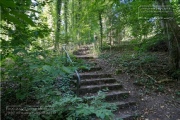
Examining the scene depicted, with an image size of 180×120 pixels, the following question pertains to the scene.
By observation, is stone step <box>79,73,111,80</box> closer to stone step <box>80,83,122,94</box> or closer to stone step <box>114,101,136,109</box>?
stone step <box>80,83,122,94</box>

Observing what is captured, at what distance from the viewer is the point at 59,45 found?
25.1 feet

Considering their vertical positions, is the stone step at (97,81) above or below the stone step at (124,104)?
above

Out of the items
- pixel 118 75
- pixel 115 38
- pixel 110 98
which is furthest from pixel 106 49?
pixel 110 98

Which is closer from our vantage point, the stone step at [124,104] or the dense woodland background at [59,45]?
the dense woodland background at [59,45]

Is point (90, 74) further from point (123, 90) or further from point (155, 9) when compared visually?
point (155, 9)

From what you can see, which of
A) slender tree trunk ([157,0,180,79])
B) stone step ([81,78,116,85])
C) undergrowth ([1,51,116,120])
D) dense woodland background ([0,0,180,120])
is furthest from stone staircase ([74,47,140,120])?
slender tree trunk ([157,0,180,79])

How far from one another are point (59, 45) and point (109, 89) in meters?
3.95

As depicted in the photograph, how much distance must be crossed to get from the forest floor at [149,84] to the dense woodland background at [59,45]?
0.26ft

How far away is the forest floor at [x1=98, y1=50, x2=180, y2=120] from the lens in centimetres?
376

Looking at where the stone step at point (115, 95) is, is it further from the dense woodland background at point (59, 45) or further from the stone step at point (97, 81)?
the dense woodland background at point (59, 45)

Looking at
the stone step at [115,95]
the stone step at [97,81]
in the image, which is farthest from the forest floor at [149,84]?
the stone step at [97,81]

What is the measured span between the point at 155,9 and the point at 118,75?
2.22 meters

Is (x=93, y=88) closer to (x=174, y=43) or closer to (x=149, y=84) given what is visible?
(x=149, y=84)

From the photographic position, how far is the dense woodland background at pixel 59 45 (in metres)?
1.47
